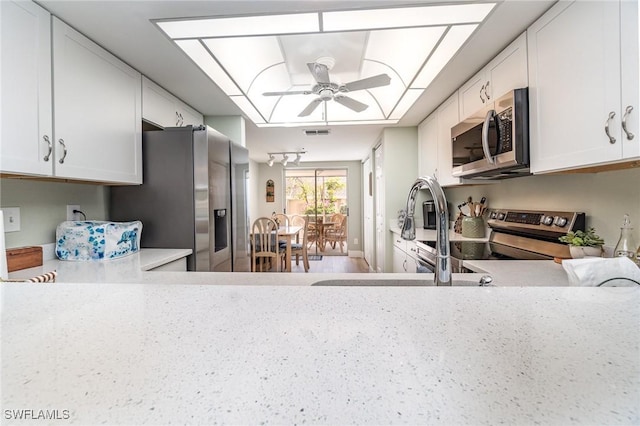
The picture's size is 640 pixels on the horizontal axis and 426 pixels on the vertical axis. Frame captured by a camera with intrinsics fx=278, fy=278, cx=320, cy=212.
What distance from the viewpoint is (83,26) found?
1.52m

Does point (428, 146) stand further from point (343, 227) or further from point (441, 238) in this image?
point (343, 227)

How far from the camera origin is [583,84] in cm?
124

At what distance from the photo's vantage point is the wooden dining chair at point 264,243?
399cm

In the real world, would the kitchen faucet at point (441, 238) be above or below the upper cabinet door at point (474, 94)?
below

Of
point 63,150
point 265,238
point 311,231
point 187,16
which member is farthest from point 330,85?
point 311,231

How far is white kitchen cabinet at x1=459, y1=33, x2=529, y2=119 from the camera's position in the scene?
162cm

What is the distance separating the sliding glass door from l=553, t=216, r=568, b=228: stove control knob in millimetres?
4983

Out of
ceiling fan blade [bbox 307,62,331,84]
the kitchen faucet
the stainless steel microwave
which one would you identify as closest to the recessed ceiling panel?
ceiling fan blade [bbox 307,62,331,84]

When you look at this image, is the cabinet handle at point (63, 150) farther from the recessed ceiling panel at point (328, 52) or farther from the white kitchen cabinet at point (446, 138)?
the white kitchen cabinet at point (446, 138)

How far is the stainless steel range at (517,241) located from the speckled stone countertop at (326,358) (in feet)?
4.27

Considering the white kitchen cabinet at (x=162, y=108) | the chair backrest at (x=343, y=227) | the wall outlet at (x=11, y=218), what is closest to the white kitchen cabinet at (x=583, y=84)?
the white kitchen cabinet at (x=162, y=108)

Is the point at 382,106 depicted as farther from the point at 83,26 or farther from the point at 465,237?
the point at 83,26

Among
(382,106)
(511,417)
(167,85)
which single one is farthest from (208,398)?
(382,106)

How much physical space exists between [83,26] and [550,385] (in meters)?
2.32
